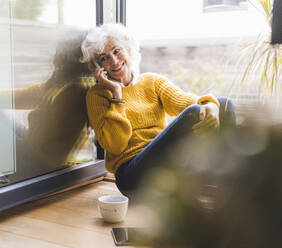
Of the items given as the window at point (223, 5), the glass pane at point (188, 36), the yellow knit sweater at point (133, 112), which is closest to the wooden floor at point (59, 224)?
the yellow knit sweater at point (133, 112)

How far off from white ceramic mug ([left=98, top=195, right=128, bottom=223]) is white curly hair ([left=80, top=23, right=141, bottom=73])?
79 centimetres

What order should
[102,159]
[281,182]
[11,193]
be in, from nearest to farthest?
[281,182], [11,193], [102,159]

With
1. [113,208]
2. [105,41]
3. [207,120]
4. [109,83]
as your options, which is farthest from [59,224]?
[105,41]

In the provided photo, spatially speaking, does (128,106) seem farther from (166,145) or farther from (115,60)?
(166,145)

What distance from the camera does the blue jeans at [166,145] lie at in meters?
1.53

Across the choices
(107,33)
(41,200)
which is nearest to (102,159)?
(41,200)

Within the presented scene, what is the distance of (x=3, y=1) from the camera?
1.55 meters

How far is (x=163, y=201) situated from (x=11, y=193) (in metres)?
0.75

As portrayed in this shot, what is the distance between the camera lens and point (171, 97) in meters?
1.86

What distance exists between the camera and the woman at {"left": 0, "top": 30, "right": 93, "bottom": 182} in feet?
5.77

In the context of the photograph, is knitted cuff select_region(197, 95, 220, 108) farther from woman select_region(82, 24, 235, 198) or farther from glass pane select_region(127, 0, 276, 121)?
glass pane select_region(127, 0, 276, 121)

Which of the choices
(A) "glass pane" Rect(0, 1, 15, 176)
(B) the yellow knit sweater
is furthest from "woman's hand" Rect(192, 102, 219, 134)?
(A) "glass pane" Rect(0, 1, 15, 176)

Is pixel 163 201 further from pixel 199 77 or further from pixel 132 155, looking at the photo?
pixel 199 77

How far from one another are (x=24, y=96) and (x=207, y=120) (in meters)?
0.94
